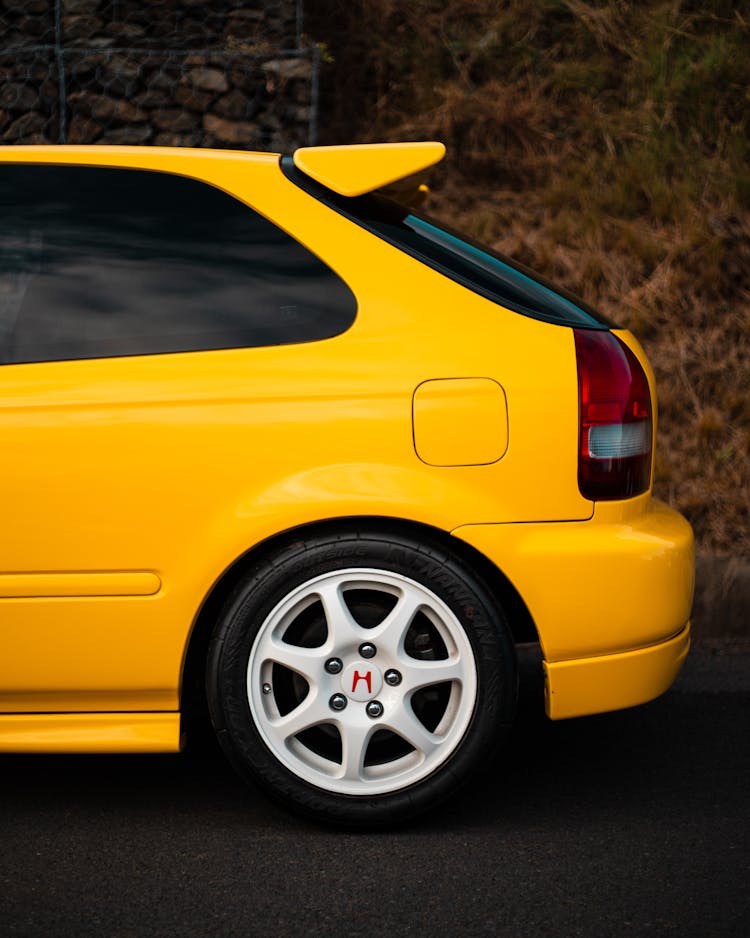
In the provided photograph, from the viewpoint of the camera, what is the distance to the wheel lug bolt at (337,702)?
3.01 metres

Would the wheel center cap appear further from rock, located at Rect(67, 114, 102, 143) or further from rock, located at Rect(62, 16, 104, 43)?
rock, located at Rect(62, 16, 104, 43)

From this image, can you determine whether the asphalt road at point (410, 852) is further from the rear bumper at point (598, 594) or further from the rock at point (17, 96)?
the rock at point (17, 96)

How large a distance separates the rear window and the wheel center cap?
0.96 meters

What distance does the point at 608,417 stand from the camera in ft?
9.86

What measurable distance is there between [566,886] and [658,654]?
63 cm

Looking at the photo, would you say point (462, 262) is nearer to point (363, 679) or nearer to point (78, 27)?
point (363, 679)

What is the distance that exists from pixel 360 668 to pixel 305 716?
18 centimetres

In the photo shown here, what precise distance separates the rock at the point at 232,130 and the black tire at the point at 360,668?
19.3 feet

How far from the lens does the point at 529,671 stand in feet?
15.0

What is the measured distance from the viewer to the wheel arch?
300 cm

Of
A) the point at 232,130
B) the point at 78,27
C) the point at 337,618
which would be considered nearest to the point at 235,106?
the point at 232,130

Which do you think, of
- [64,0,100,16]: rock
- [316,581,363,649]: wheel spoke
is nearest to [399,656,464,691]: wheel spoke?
[316,581,363,649]: wheel spoke

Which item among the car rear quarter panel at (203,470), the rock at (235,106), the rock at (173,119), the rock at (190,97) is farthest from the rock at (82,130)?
the car rear quarter panel at (203,470)

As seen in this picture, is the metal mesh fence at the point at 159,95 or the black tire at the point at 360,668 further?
the metal mesh fence at the point at 159,95
